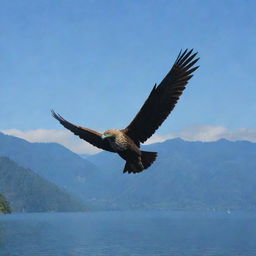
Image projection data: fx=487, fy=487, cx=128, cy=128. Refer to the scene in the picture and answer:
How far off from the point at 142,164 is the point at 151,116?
5.51ft

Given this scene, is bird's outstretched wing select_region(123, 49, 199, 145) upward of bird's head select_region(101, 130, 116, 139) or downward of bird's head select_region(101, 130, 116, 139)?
upward

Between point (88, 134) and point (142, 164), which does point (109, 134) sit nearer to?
point (142, 164)

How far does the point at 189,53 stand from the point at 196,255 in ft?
474

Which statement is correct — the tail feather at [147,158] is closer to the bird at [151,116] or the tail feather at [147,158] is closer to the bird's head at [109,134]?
the bird at [151,116]

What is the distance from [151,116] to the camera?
9.62m

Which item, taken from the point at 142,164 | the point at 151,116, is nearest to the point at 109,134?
the point at 142,164

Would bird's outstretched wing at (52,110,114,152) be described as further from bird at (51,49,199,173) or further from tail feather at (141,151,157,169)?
tail feather at (141,151,157,169)

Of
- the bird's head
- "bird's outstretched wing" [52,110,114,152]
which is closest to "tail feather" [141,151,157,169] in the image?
"bird's outstretched wing" [52,110,114,152]

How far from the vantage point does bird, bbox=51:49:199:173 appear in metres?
8.16

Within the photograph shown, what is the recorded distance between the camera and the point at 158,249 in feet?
523


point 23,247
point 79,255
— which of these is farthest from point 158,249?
point 23,247

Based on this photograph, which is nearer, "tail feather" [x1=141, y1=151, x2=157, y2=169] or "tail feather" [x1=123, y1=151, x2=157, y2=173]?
"tail feather" [x1=123, y1=151, x2=157, y2=173]

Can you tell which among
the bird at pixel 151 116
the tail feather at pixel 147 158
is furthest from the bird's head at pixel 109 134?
the tail feather at pixel 147 158

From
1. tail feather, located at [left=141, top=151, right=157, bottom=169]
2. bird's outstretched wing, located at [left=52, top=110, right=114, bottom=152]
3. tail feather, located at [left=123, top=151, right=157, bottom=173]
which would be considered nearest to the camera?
tail feather, located at [left=123, top=151, right=157, bottom=173]
